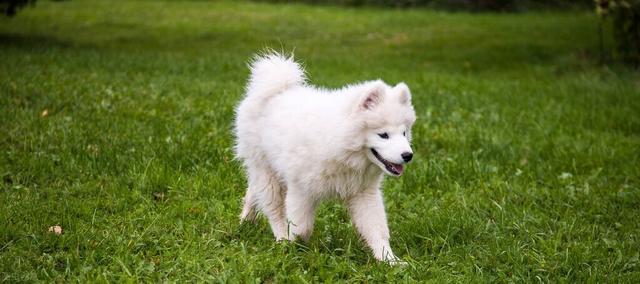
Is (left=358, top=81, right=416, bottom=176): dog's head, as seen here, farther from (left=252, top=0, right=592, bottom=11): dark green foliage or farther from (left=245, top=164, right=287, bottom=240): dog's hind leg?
(left=252, top=0, right=592, bottom=11): dark green foliage

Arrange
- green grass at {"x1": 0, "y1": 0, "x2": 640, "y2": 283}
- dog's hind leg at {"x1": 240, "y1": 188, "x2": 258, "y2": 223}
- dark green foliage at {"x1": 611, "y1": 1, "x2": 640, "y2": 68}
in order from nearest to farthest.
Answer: green grass at {"x1": 0, "y1": 0, "x2": 640, "y2": 283}, dog's hind leg at {"x1": 240, "y1": 188, "x2": 258, "y2": 223}, dark green foliage at {"x1": 611, "y1": 1, "x2": 640, "y2": 68}

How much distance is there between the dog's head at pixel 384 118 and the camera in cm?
389

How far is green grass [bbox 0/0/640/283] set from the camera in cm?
416

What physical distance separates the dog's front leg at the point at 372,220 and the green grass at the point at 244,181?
0.12 meters

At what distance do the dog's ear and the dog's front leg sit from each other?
0.61 meters

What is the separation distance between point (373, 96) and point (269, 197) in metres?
1.08

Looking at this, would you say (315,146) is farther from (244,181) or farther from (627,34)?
(627,34)

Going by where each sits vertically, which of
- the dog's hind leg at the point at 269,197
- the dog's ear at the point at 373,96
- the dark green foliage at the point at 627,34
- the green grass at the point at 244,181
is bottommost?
the green grass at the point at 244,181

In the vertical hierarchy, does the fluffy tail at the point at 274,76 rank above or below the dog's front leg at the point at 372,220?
above

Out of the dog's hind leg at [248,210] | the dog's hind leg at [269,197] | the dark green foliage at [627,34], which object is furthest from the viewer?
the dark green foliage at [627,34]

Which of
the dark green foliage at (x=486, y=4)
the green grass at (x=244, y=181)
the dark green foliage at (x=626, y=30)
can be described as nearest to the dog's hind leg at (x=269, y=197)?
the green grass at (x=244, y=181)

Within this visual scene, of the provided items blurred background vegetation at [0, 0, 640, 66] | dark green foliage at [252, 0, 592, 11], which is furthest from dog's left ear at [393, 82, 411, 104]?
dark green foliage at [252, 0, 592, 11]

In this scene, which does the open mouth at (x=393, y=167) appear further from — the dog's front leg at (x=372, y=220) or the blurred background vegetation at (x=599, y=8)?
the blurred background vegetation at (x=599, y=8)

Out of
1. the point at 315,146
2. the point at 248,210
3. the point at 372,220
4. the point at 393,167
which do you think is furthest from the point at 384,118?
the point at 248,210
